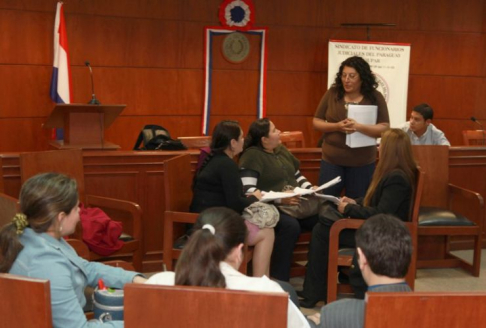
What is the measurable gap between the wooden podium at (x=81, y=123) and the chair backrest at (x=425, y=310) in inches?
130

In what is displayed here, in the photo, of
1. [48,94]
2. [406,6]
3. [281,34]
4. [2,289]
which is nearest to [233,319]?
[2,289]

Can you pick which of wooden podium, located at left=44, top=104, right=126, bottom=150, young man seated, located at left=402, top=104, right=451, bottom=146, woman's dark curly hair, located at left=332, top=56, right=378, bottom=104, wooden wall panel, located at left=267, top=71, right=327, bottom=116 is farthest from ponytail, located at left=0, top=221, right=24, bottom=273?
wooden wall panel, located at left=267, top=71, right=327, bottom=116

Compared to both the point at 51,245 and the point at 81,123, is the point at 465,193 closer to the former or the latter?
the point at 81,123

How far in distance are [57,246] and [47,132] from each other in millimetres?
4623

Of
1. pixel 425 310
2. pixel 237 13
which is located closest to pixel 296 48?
pixel 237 13

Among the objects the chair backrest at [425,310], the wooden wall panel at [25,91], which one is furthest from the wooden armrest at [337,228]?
the wooden wall panel at [25,91]

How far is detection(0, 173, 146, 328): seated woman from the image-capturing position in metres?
2.13

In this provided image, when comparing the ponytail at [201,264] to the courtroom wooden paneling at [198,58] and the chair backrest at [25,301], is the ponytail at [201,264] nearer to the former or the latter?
the chair backrest at [25,301]

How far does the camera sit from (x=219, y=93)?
7.21 m

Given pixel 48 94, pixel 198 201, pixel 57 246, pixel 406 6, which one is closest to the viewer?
pixel 57 246

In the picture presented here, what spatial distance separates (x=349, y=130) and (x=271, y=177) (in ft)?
2.17

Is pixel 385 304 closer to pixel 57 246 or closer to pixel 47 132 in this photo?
pixel 57 246

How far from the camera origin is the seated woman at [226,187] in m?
3.96

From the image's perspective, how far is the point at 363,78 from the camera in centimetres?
455
